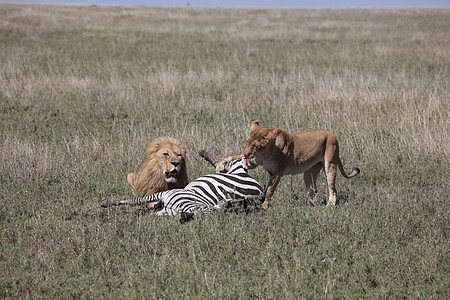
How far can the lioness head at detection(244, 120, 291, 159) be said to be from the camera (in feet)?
16.1

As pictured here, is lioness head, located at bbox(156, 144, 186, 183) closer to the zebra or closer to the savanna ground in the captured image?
the zebra

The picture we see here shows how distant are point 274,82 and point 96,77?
192 inches

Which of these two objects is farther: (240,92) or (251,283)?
(240,92)

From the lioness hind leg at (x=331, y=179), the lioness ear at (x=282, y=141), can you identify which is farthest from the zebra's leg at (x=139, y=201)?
the lioness hind leg at (x=331, y=179)

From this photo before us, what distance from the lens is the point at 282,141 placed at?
5082 mm

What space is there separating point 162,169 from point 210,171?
4.22 ft

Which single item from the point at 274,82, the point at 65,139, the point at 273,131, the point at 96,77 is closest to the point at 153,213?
the point at 273,131

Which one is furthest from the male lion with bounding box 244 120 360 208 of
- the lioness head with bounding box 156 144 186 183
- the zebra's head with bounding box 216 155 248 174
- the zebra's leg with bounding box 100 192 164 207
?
the zebra's leg with bounding box 100 192 164 207

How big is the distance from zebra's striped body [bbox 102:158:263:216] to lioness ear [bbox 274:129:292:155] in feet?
1.44

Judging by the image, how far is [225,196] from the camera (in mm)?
5121

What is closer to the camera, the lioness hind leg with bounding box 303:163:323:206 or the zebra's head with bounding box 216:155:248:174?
the zebra's head with bounding box 216:155:248:174

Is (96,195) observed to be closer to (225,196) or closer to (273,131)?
(225,196)

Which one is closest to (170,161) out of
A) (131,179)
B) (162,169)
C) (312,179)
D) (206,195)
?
(162,169)

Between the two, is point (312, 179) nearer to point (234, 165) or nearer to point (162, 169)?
point (234, 165)
